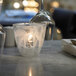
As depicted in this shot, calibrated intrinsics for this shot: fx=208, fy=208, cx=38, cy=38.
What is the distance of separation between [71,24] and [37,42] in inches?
102

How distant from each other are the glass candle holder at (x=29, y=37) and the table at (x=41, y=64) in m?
0.04

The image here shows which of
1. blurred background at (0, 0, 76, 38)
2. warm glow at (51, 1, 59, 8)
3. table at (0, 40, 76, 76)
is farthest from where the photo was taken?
warm glow at (51, 1, 59, 8)

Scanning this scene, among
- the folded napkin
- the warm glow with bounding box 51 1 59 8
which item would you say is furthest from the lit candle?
the warm glow with bounding box 51 1 59 8

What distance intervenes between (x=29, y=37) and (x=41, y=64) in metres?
0.17

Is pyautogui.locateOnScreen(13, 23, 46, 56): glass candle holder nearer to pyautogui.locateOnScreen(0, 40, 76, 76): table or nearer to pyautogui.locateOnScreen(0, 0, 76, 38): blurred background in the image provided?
pyautogui.locateOnScreen(0, 40, 76, 76): table

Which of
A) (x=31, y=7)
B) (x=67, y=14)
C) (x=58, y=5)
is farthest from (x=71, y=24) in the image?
(x=58, y=5)

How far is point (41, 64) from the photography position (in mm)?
842

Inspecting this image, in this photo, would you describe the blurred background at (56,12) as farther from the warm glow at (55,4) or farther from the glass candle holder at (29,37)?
the glass candle holder at (29,37)

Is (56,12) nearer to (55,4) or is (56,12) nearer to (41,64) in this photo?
(55,4)

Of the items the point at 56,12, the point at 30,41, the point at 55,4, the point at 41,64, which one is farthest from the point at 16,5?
the point at 41,64

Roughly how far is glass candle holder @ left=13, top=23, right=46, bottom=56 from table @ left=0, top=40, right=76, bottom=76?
4cm

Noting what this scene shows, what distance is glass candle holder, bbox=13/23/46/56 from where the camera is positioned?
954mm

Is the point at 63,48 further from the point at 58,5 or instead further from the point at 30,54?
the point at 58,5

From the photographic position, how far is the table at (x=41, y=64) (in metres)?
0.74
